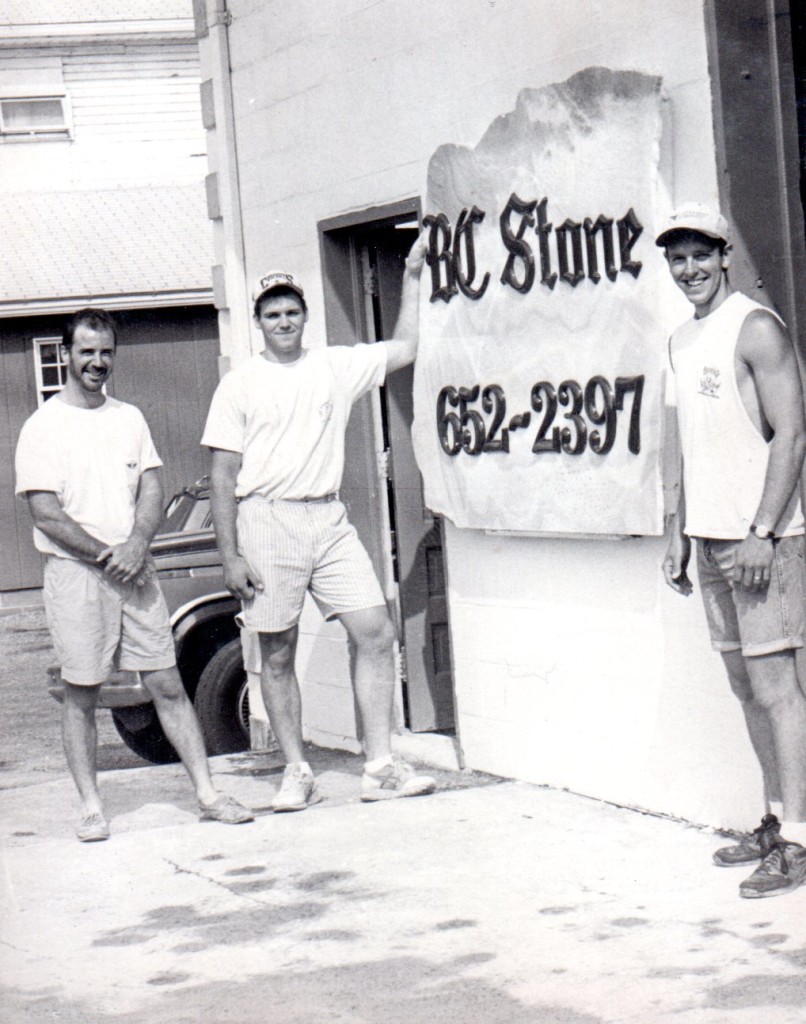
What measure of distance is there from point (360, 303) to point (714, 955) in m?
4.34

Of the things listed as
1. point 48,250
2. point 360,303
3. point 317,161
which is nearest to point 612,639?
point 360,303

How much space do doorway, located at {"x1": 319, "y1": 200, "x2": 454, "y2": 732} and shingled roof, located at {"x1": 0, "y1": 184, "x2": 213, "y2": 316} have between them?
493 inches

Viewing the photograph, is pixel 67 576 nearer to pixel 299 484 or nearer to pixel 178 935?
pixel 299 484

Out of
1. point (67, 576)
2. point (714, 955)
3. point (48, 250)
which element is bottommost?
point (714, 955)

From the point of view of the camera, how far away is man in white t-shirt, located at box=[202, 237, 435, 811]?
268 inches

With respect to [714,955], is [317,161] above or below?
above

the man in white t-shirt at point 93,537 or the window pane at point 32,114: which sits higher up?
the window pane at point 32,114

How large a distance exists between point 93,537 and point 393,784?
1615 millimetres

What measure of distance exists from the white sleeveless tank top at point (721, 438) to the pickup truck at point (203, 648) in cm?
454

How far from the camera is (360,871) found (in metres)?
5.87

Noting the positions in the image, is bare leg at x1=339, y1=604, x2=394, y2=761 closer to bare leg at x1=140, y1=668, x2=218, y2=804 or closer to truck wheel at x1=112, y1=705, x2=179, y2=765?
bare leg at x1=140, y1=668, x2=218, y2=804

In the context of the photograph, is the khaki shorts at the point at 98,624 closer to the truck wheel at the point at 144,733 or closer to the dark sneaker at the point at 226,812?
the dark sneaker at the point at 226,812

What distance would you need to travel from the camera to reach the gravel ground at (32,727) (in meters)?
9.88

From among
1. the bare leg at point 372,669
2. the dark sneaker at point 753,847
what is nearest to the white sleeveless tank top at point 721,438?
the dark sneaker at point 753,847
